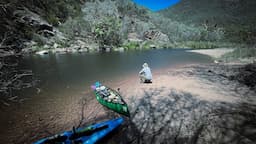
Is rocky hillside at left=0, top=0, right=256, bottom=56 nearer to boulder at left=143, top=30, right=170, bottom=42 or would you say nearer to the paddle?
boulder at left=143, top=30, right=170, bottom=42

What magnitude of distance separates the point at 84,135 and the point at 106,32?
188 ft

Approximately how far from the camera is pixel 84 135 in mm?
5363

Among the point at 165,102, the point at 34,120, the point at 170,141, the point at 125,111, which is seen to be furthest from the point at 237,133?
the point at 34,120

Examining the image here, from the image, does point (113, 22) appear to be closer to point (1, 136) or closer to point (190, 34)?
point (1, 136)

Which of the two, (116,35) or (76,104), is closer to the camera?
(76,104)

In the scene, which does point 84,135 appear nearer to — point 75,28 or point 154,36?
point 75,28

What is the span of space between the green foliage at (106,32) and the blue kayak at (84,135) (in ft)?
185

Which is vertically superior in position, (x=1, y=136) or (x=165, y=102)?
(x=165, y=102)

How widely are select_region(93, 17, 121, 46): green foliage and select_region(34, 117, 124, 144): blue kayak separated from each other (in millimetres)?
56294

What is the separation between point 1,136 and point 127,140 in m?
5.67

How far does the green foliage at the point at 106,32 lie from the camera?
58.9m

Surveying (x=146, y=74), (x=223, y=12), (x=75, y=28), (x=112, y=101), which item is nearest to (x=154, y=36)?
(x=75, y=28)

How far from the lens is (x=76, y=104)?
29.9 ft

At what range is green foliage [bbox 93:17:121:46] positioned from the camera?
2318 inches
